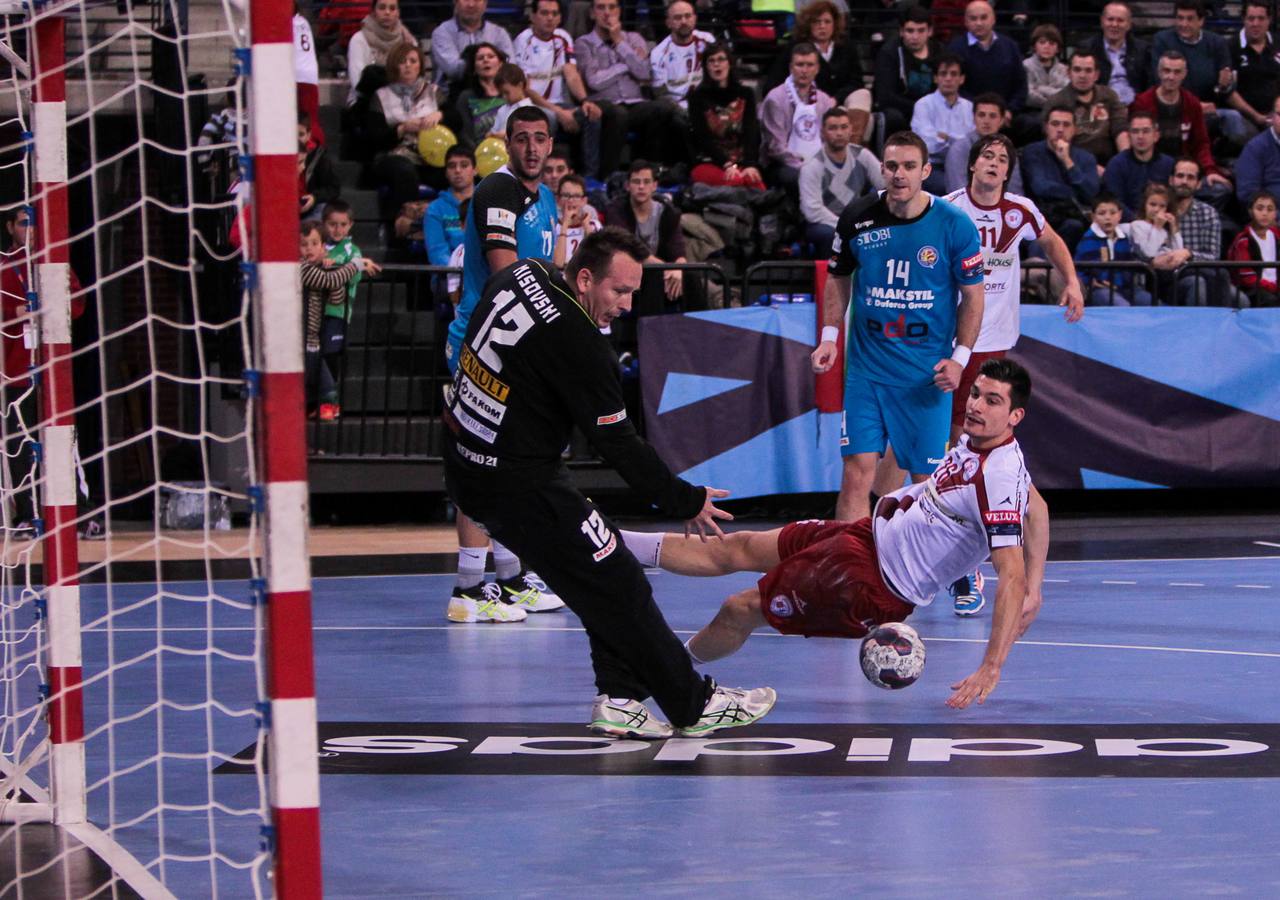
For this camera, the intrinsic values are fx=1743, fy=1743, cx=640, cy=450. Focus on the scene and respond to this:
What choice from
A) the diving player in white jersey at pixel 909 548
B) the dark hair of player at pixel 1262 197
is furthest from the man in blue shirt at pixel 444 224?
the diving player in white jersey at pixel 909 548

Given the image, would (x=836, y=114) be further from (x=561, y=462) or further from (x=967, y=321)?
(x=561, y=462)

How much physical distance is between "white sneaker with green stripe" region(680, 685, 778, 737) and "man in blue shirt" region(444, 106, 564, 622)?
2438 millimetres

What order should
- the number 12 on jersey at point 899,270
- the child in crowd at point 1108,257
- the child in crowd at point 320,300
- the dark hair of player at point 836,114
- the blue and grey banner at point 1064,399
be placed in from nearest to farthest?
the number 12 on jersey at point 899,270
the child in crowd at point 320,300
the blue and grey banner at point 1064,399
the child in crowd at point 1108,257
the dark hair of player at point 836,114

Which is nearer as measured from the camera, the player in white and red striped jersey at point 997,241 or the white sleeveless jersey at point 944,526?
the white sleeveless jersey at point 944,526

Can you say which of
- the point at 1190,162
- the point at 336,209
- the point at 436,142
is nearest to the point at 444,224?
the point at 336,209

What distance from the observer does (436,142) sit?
563 inches

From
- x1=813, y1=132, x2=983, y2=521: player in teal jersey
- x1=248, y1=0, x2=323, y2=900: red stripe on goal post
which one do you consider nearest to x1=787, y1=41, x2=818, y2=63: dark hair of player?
x1=813, y1=132, x2=983, y2=521: player in teal jersey

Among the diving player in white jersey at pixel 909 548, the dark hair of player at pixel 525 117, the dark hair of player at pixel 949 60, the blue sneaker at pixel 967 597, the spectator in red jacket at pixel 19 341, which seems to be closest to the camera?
the spectator in red jacket at pixel 19 341

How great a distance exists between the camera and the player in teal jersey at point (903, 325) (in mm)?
9094

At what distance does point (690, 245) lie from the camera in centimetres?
1418

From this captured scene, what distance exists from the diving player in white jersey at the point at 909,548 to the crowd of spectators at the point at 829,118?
6.64m

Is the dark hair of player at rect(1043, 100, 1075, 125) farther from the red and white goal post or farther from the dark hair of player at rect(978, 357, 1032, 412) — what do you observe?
the dark hair of player at rect(978, 357, 1032, 412)

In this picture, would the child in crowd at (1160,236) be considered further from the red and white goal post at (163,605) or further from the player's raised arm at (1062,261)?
the red and white goal post at (163,605)

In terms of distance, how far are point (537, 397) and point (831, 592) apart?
55.8 inches
